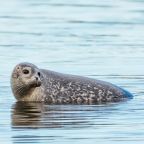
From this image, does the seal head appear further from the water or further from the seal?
the water

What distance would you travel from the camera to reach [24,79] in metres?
17.9

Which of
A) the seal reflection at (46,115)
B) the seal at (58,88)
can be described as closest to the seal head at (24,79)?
the seal at (58,88)

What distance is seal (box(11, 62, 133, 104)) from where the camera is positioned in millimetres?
17953

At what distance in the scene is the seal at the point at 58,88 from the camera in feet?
58.9

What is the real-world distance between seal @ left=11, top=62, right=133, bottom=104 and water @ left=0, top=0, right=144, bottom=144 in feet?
0.95

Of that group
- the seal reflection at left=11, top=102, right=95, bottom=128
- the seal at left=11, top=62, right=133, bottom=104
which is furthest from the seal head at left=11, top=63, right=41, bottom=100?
the seal reflection at left=11, top=102, right=95, bottom=128

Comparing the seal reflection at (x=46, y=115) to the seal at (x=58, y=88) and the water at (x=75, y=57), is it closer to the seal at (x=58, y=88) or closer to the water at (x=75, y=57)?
the water at (x=75, y=57)

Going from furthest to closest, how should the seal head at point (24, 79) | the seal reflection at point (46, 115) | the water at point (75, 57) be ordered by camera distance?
the seal head at point (24, 79)
the seal reflection at point (46, 115)
the water at point (75, 57)

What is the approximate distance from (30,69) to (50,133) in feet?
10.2

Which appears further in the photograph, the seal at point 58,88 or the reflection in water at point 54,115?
the seal at point 58,88

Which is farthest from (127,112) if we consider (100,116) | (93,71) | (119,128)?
(93,71)

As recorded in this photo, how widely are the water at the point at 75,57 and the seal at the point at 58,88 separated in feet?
0.95

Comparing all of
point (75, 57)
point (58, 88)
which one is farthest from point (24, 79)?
point (75, 57)

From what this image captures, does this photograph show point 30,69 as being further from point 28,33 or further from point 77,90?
point 28,33
